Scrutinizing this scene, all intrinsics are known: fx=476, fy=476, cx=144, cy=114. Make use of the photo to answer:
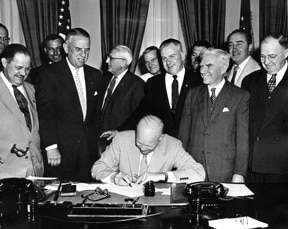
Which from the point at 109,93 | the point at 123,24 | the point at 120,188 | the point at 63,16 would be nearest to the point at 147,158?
the point at 120,188

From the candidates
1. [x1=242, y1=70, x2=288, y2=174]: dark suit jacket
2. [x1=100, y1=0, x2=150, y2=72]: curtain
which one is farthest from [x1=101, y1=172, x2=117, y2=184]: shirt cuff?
[x1=100, y1=0, x2=150, y2=72]: curtain

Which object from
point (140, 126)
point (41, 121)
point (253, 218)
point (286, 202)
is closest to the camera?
point (253, 218)

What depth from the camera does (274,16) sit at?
757 cm

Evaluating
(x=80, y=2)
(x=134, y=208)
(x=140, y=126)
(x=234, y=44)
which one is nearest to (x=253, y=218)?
(x=134, y=208)

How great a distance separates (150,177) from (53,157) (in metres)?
1.22

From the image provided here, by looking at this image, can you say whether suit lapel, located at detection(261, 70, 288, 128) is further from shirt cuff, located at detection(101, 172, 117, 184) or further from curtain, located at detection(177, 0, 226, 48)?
curtain, located at detection(177, 0, 226, 48)

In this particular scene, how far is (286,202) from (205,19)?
5.05 metres

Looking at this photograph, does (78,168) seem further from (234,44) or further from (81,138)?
(234,44)

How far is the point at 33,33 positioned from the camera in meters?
7.12

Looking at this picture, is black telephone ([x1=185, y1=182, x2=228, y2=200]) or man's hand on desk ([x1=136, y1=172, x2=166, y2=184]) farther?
man's hand on desk ([x1=136, y1=172, x2=166, y2=184])

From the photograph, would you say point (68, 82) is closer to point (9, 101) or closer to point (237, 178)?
point (9, 101)

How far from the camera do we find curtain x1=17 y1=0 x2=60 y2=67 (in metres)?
7.10

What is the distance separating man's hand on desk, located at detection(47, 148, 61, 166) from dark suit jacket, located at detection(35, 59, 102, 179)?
72mm

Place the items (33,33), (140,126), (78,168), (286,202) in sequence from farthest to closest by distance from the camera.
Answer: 1. (33,33)
2. (78,168)
3. (140,126)
4. (286,202)
